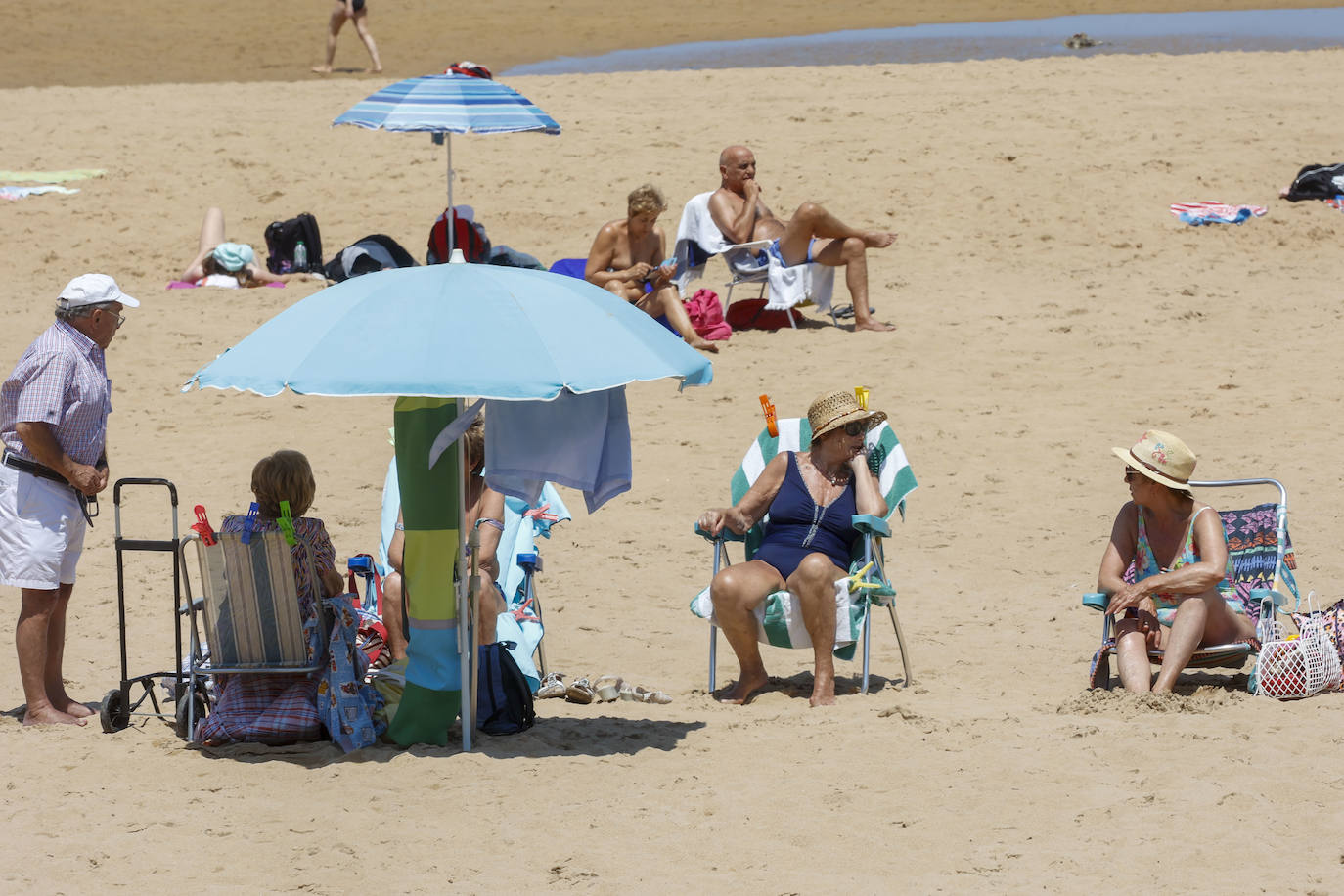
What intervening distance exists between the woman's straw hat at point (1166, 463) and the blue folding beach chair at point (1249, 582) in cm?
40

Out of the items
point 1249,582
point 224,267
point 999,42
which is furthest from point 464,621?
Answer: point 999,42

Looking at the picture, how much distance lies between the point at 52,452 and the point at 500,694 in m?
1.67

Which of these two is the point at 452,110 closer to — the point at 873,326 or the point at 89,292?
the point at 873,326

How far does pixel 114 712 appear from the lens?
→ 5523 millimetres

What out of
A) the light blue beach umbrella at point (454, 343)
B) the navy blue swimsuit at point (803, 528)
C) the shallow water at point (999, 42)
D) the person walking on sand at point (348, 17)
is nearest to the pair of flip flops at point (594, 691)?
the navy blue swimsuit at point (803, 528)

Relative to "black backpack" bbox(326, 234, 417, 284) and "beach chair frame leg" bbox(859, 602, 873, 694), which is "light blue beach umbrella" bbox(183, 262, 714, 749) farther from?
"black backpack" bbox(326, 234, 417, 284)

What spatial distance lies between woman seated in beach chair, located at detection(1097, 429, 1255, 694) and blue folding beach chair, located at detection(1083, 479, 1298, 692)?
51mm

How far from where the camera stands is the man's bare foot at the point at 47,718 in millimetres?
5582

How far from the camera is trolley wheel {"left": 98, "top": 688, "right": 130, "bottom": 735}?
216 inches

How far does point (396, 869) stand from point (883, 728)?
1834mm

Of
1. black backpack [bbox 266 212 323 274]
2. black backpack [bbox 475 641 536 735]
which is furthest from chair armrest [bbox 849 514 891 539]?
black backpack [bbox 266 212 323 274]

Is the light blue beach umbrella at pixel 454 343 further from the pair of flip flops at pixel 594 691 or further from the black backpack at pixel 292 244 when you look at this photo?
the black backpack at pixel 292 244

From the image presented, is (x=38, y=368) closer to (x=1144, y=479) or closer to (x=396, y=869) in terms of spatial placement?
(x=396, y=869)

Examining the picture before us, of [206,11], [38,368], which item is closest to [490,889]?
[38,368]
